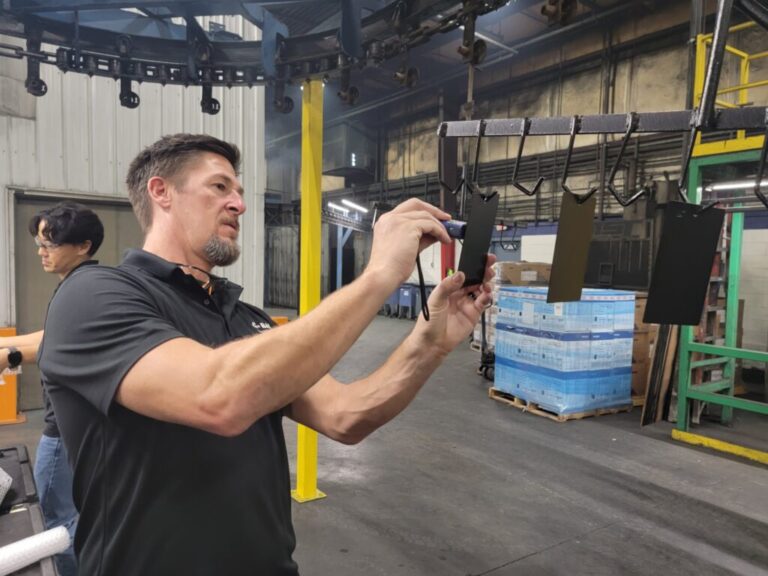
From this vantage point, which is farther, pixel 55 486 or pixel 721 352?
pixel 721 352

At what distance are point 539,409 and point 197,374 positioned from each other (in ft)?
17.2

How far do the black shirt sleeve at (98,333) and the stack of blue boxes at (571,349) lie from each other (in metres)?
4.61

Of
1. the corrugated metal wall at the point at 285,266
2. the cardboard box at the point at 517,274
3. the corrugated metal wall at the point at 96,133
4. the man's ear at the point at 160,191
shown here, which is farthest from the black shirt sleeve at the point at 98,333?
the corrugated metal wall at the point at 285,266

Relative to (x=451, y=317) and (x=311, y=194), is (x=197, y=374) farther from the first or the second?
(x=311, y=194)

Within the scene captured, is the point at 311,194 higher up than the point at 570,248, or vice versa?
the point at 311,194

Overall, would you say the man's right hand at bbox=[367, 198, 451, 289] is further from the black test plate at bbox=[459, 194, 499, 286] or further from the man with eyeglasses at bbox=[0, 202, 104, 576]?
the man with eyeglasses at bbox=[0, 202, 104, 576]

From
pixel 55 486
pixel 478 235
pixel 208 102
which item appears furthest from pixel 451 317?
pixel 208 102

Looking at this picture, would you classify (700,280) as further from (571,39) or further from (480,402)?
(571,39)

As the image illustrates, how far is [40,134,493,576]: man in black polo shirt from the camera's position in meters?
0.85

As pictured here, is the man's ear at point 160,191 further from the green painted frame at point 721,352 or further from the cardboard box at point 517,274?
the cardboard box at point 517,274

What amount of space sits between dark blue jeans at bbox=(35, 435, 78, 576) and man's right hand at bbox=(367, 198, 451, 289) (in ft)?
5.60

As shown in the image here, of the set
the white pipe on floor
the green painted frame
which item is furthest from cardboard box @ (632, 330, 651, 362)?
the white pipe on floor

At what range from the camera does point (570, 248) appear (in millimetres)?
1177

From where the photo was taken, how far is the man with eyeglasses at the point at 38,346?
1.94 meters
